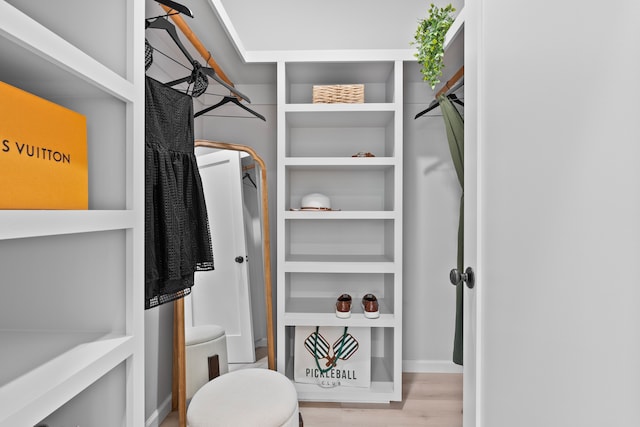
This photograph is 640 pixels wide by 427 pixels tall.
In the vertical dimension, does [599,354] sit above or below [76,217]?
below

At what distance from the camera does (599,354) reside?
0.61 m

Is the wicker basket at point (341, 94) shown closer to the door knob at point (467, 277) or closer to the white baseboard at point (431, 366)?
the door knob at point (467, 277)

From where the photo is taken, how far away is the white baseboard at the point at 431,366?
262 centimetres

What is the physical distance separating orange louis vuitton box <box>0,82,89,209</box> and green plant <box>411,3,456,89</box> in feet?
5.10

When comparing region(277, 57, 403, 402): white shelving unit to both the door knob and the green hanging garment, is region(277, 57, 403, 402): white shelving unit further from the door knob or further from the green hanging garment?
the door knob

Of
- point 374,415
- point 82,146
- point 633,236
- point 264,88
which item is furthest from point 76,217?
point 264,88

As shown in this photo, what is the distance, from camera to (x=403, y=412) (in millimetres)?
2127

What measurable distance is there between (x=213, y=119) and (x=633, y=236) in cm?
246

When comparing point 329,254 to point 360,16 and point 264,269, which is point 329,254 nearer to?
point 264,269

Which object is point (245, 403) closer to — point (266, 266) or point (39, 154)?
point (266, 266)

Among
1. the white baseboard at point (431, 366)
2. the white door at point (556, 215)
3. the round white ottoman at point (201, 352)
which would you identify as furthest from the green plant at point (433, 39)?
the white baseboard at point (431, 366)

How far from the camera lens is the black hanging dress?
1083 millimetres

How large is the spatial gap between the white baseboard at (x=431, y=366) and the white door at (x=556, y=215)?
162cm

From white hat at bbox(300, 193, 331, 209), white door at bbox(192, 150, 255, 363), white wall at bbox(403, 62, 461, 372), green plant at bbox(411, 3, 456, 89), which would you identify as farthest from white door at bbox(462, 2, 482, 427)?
white wall at bbox(403, 62, 461, 372)
